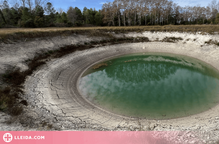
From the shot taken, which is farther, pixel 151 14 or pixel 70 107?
pixel 151 14

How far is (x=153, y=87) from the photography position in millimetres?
19500

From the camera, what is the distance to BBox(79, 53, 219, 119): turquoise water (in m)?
14.6

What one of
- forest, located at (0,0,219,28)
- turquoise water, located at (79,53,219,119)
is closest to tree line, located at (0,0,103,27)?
forest, located at (0,0,219,28)

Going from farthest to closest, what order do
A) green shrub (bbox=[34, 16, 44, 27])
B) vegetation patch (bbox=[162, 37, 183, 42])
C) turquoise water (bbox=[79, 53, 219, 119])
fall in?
green shrub (bbox=[34, 16, 44, 27])
vegetation patch (bbox=[162, 37, 183, 42])
turquoise water (bbox=[79, 53, 219, 119])

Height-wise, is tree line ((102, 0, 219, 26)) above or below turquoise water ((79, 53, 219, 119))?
above

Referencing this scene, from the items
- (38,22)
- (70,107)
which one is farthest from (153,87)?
(38,22)

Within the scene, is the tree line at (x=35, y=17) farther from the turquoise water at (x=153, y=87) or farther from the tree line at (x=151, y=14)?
the turquoise water at (x=153, y=87)

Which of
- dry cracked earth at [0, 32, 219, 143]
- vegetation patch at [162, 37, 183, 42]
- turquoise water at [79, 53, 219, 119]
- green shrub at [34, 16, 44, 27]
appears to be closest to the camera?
dry cracked earth at [0, 32, 219, 143]

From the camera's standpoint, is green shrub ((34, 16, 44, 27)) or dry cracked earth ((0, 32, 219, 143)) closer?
dry cracked earth ((0, 32, 219, 143))

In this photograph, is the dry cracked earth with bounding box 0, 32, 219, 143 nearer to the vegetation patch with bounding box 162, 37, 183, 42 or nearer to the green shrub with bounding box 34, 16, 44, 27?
the vegetation patch with bounding box 162, 37, 183, 42

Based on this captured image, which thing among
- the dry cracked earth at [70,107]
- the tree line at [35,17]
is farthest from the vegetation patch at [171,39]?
the tree line at [35,17]

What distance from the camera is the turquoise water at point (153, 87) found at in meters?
14.6

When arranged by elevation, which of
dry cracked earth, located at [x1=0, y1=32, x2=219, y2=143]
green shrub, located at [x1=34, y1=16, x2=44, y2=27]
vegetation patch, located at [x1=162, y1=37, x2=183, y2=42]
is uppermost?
green shrub, located at [x1=34, y1=16, x2=44, y2=27]

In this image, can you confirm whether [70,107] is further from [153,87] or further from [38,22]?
[38,22]
